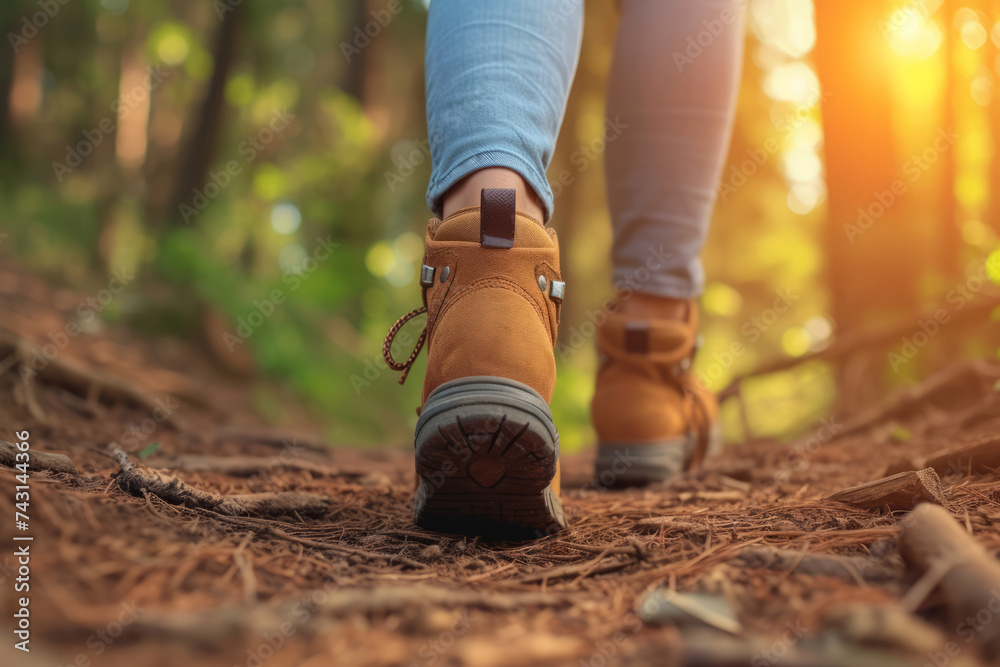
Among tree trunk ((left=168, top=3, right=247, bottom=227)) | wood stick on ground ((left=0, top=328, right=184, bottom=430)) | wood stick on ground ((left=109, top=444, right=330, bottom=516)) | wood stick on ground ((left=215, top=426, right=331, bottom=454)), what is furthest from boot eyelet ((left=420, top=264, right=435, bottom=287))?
tree trunk ((left=168, top=3, right=247, bottom=227))

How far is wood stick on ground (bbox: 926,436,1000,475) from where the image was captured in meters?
1.46

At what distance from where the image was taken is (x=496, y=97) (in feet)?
4.32

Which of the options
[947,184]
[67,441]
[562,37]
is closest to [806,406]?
[947,184]

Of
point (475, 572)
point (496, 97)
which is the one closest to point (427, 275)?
point (496, 97)

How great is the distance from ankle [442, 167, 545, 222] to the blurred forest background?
1405 millimetres

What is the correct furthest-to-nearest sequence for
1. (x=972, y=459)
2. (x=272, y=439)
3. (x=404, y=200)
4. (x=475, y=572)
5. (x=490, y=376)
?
(x=404, y=200), (x=272, y=439), (x=972, y=459), (x=490, y=376), (x=475, y=572)

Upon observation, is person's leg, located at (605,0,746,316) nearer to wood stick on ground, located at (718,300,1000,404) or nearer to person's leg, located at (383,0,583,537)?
person's leg, located at (383,0,583,537)

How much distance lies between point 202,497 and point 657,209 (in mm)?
1425

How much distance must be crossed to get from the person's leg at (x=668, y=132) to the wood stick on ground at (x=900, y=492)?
85 centimetres

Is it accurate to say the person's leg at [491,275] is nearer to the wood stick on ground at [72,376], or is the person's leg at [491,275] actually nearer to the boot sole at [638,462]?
the boot sole at [638,462]

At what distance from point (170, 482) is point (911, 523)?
1212 millimetres

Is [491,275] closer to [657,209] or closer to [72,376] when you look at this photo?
[657,209]

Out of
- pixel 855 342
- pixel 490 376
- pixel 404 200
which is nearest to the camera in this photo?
pixel 490 376

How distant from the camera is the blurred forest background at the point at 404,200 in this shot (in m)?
3.81
